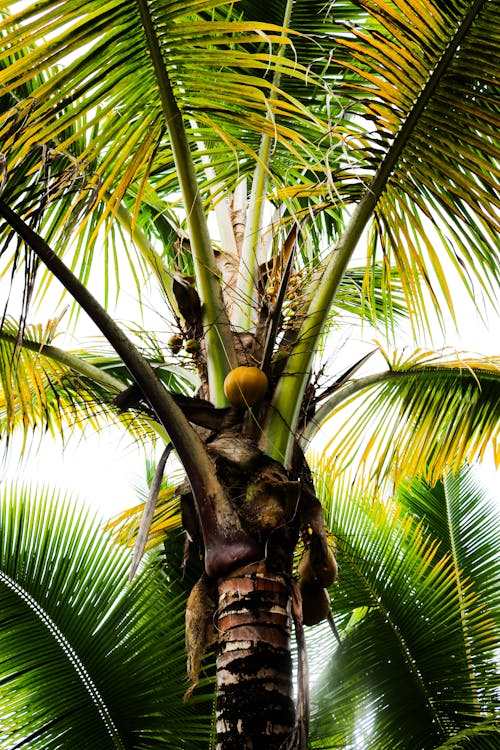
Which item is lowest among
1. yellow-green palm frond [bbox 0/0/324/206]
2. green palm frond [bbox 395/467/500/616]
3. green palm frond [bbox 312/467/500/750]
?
green palm frond [bbox 312/467/500/750]

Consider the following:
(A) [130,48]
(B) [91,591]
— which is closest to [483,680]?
(B) [91,591]

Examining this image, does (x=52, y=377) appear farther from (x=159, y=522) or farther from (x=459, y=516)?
(x=459, y=516)

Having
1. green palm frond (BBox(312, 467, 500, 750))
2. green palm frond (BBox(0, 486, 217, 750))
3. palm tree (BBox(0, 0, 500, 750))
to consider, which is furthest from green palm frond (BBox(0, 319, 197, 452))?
green palm frond (BBox(312, 467, 500, 750))

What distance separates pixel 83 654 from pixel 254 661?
4.91 feet

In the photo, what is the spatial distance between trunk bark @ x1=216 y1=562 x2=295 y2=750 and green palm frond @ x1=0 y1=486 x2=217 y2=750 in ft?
4.08

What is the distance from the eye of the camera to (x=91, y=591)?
9.98 ft

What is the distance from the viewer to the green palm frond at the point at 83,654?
9.26 ft

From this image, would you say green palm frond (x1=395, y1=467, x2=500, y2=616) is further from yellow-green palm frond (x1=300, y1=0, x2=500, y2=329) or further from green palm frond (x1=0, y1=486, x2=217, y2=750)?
yellow-green palm frond (x1=300, y1=0, x2=500, y2=329)

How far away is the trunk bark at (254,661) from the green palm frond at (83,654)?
4.08ft

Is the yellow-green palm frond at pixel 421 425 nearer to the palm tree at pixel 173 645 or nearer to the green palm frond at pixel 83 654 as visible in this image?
the palm tree at pixel 173 645

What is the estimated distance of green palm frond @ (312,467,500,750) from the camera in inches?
131

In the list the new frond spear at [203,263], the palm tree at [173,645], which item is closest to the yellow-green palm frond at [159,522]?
the palm tree at [173,645]

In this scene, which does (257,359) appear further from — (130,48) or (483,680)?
(483,680)

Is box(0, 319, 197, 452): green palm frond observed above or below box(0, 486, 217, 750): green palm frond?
above
